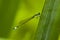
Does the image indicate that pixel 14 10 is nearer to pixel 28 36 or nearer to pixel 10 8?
pixel 10 8

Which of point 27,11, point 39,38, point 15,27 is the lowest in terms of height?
point 39,38

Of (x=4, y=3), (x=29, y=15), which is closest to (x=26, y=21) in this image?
(x=29, y=15)

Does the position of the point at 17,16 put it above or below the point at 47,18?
above

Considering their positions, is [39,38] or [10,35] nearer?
[39,38]

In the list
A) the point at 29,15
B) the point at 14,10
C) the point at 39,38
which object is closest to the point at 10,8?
the point at 14,10

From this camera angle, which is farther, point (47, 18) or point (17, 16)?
point (17, 16)

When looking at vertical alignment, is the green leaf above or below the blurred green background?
below

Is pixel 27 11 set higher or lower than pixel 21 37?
higher
